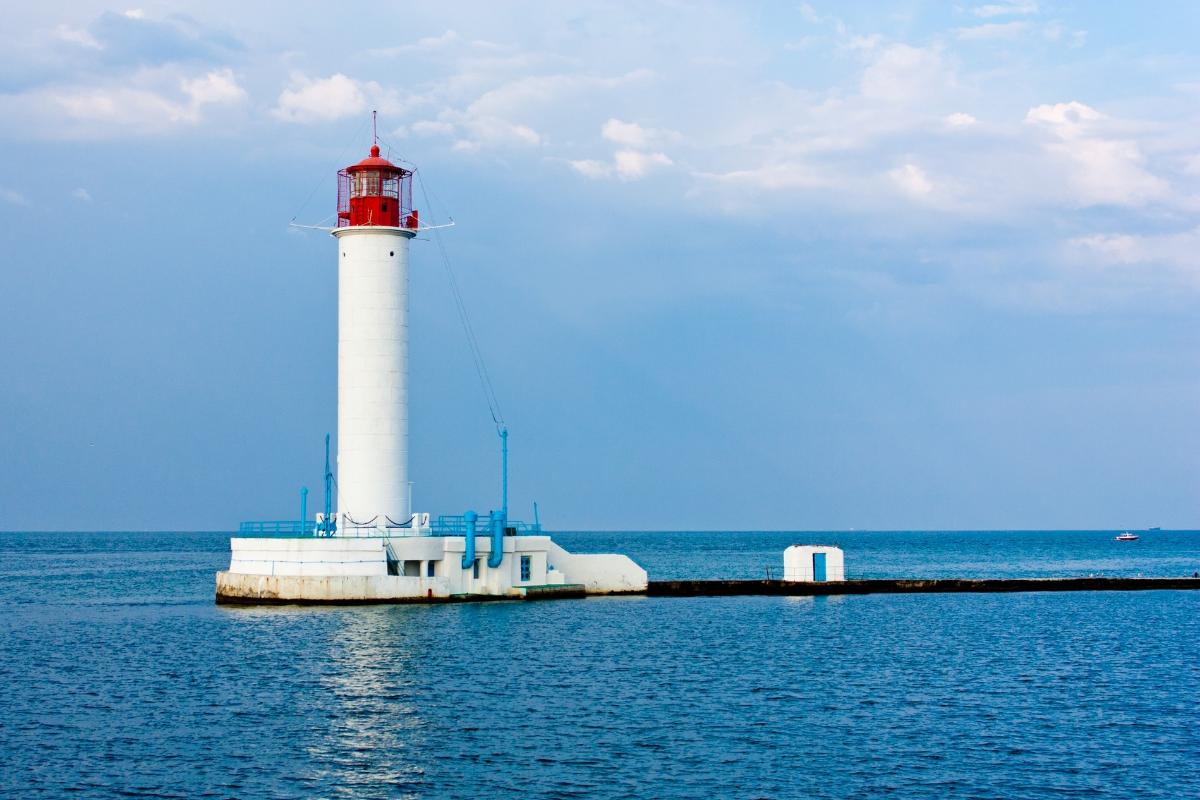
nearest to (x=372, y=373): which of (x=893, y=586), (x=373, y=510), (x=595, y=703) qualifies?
(x=373, y=510)

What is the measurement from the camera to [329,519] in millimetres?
47281

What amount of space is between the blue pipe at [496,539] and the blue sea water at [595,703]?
6.44 feet

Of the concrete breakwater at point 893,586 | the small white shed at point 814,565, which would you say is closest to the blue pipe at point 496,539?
the concrete breakwater at point 893,586

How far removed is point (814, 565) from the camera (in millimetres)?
59719

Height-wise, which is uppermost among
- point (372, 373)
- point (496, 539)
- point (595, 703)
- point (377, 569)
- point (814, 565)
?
point (372, 373)

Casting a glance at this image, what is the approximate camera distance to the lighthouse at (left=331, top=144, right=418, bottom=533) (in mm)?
46906

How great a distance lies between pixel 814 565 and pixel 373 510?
23267 mm

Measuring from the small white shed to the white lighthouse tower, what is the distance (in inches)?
628

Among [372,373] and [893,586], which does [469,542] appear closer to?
[372,373]

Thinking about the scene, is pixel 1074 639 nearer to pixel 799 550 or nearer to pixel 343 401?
pixel 799 550

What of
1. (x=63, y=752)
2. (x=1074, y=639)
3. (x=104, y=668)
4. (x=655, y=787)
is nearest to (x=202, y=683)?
(x=104, y=668)

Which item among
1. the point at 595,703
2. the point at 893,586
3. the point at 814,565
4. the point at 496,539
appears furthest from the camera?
the point at 893,586

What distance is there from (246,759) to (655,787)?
7892 millimetres

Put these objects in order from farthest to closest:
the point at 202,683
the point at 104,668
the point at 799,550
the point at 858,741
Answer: the point at 799,550
the point at 104,668
the point at 202,683
the point at 858,741
